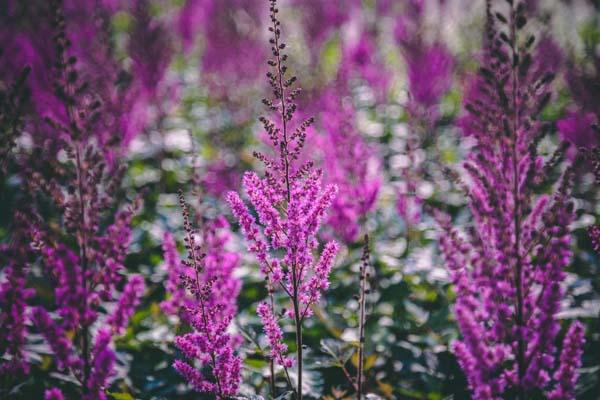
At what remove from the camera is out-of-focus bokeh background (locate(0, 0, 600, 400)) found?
285 cm

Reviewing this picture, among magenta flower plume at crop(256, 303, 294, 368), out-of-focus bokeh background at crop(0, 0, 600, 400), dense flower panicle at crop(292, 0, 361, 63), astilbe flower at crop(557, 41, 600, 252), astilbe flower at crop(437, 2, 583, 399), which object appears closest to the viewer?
astilbe flower at crop(437, 2, 583, 399)

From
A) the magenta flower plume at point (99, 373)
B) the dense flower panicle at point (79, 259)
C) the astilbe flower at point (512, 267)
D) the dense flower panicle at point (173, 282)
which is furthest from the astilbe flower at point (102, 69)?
the astilbe flower at point (512, 267)

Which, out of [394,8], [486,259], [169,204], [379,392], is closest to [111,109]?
[169,204]

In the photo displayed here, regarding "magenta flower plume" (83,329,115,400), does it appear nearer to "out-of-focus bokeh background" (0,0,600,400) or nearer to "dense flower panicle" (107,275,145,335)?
"dense flower panicle" (107,275,145,335)

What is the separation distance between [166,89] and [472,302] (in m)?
5.79

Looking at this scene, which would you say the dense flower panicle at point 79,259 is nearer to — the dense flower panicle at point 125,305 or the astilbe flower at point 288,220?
the dense flower panicle at point 125,305

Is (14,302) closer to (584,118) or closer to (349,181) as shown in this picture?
(349,181)

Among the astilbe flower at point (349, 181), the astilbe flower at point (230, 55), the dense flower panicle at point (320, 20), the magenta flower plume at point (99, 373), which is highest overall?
the dense flower panicle at point (320, 20)

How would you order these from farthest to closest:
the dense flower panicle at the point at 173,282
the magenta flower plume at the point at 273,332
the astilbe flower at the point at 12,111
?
the dense flower panicle at the point at 173,282 → the astilbe flower at the point at 12,111 → the magenta flower plume at the point at 273,332

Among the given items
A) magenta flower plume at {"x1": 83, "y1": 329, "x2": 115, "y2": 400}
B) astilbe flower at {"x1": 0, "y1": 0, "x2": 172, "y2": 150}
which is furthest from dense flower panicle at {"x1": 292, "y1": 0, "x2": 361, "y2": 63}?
magenta flower plume at {"x1": 83, "y1": 329, "x2": 115, "y2": 400}

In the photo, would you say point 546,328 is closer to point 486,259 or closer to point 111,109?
point 486,259

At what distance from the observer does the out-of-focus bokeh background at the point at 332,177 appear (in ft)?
9.36

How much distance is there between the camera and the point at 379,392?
9.83 ft

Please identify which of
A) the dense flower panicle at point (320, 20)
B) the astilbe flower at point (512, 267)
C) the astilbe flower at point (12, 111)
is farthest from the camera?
the dense flower panicle at point (320, 20)
